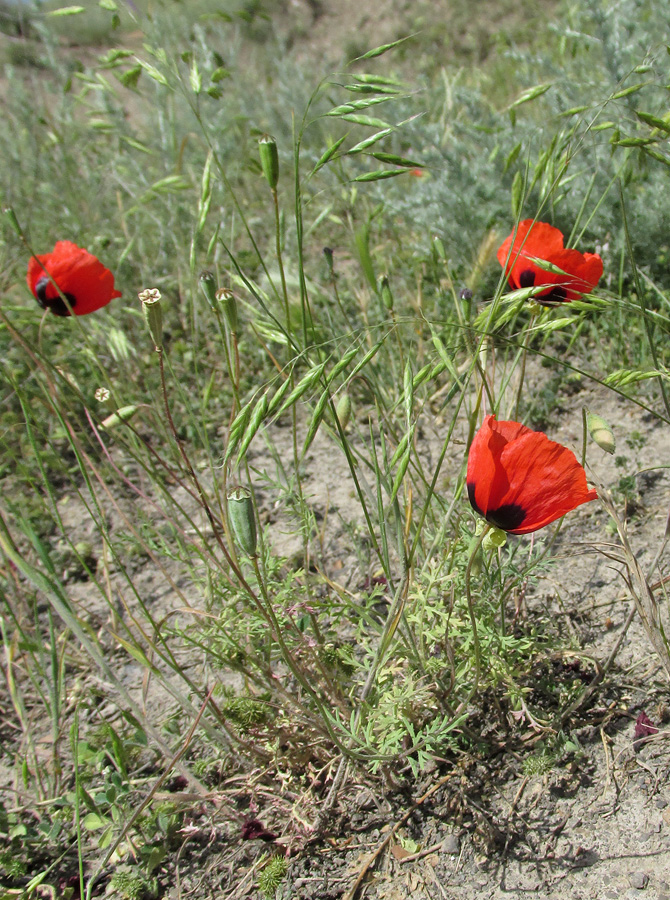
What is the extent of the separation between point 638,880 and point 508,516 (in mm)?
710

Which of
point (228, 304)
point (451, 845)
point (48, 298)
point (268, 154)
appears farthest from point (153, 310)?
point (451, 845)

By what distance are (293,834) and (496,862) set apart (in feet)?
1.30

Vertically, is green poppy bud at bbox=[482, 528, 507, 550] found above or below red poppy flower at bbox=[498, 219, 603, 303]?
below

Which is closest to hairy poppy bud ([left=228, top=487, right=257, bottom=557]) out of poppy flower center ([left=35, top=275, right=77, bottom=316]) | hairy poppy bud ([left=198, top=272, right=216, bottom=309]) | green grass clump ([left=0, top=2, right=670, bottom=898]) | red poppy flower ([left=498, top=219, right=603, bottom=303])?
green grass clump ([left=0, top=2, right=670, bottom=898])

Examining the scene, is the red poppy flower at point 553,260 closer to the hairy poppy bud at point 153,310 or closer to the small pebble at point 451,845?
the hairy poppy bud at point 153,310

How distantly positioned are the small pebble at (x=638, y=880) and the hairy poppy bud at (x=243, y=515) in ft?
2.91

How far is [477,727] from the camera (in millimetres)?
1467

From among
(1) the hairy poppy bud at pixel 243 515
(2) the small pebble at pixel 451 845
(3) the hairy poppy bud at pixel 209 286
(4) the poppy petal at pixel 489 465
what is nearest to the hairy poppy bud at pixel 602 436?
(4) the poppy petal at pixel 489 465

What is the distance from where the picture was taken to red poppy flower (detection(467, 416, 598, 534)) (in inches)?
39.4

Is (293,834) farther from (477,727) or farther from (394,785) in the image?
(477,727)

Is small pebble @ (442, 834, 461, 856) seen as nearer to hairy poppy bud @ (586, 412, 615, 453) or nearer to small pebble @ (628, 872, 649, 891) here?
small pebble @ (628, 872, 649, 891)

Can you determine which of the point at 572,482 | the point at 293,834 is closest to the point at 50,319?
the point at 293,834

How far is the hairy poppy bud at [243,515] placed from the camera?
0.97 meters

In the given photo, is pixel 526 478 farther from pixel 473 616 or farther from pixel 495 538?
pixel 473 616
